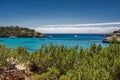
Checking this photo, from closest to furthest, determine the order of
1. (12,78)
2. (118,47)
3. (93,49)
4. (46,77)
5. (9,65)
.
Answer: (46,77) → (12,78) → (9,65) → (118,47) → (93,49)

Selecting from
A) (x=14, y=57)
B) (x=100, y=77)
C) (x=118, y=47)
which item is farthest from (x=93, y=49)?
(x=100, y=77)

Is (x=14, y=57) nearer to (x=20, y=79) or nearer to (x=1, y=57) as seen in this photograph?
(x=1, y=57)

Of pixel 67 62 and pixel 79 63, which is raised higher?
pixel 79 63

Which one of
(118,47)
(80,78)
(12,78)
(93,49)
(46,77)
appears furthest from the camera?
(93,49)

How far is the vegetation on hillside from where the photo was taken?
33219mm

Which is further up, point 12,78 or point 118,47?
point 118,47

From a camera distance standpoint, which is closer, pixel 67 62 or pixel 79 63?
pixel 79 63

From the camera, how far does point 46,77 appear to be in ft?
115

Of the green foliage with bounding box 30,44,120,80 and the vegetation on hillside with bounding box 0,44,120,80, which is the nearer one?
the green foliage with bounding box 30,44,120,80

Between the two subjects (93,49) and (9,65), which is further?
(93,49)

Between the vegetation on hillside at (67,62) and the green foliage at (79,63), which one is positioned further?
the vegetation on hillside at (67,62)

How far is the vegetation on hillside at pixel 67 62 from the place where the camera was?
3322 cm

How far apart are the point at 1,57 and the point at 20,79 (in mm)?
5940

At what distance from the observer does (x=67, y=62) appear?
4162cm
